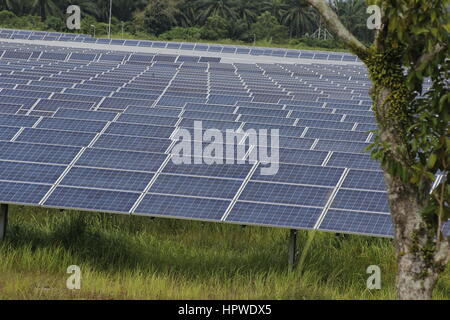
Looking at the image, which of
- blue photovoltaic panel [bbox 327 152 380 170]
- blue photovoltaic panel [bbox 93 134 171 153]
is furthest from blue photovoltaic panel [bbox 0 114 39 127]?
blue photovoltaic panel [bbox 327 152 380 170]

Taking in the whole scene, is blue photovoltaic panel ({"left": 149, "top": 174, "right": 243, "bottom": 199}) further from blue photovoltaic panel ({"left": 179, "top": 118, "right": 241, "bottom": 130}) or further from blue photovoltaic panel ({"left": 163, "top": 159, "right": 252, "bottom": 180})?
blue photovoltaic panel ({"left": 179, "top": 118, "right": 241, "bottom": 130})

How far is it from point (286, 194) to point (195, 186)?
1547 mm

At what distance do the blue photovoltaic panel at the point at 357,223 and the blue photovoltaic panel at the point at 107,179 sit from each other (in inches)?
128

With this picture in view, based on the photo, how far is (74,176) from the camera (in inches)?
623

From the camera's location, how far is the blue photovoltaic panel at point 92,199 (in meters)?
14.9

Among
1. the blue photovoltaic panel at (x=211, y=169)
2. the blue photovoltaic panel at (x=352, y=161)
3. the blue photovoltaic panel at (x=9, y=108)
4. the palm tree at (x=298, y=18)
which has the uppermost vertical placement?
the blue photovoltaic panel at (x=211, y=169)

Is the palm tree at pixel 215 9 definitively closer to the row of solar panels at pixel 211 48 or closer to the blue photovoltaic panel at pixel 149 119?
the row of solar panels at pixel 211 48

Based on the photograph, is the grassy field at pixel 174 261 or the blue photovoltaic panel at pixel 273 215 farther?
the blue photovoltaic panel at pixel 273 215

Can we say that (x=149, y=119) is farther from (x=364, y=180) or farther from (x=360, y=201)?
(x=360, y=201)

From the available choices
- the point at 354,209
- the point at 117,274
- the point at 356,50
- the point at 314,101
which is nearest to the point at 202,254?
the point at 117,274

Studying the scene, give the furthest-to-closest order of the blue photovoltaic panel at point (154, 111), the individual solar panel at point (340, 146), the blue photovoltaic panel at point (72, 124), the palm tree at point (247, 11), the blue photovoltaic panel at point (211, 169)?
the palm tree at point (247, 11), the blue photovoltaic panel at point (154, 111), the individual solar panel at point (340, 146), the blue photovoltaic panel at point (72, 124), the blue photovoltaic panel at point (211, 169)

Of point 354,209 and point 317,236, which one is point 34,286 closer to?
point 354,209

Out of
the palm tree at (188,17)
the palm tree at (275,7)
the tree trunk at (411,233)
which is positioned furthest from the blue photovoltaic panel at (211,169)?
the palm tree at (275,7)

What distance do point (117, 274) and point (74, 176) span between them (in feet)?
6.53
